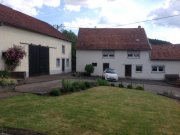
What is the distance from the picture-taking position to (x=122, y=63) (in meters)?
52.4

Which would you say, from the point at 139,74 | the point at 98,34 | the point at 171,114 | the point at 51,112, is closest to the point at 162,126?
the point at 171,114

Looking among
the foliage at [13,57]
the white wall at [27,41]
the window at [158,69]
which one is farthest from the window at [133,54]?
the foliage at [13,57]

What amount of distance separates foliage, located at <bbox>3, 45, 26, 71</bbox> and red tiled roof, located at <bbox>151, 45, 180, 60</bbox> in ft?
91.0

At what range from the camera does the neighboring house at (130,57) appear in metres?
51.7

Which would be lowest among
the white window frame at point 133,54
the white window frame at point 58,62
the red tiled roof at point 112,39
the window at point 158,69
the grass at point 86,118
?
the grass at point 86,118

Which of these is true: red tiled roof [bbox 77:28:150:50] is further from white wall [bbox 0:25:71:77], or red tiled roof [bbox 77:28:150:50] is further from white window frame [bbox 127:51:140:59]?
white wall [bbox 0:25:71:77]

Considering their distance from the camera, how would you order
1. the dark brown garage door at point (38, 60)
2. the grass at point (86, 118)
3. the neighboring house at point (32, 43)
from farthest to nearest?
the dark brown garage door at point (38, 60)
the neighboring house at point (32, 43)
the grass at point (86, 118)

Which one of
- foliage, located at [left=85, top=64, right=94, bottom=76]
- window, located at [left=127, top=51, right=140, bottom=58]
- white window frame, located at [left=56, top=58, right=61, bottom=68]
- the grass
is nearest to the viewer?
the grass

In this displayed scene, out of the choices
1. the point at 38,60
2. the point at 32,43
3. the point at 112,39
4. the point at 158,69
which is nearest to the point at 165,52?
the point at 158,69

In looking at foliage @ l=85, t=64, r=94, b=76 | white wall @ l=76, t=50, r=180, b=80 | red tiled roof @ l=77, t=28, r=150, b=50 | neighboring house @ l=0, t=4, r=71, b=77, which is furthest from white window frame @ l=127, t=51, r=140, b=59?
neighboring house @ l=0, t=4, r=71, b=77

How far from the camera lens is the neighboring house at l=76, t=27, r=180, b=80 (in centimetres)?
5169

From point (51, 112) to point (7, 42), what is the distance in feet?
61.2

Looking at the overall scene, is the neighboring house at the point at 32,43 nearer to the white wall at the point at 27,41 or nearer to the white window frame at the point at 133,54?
the white wall at the point at 27,41

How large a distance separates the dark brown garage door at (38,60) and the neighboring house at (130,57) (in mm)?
14059
